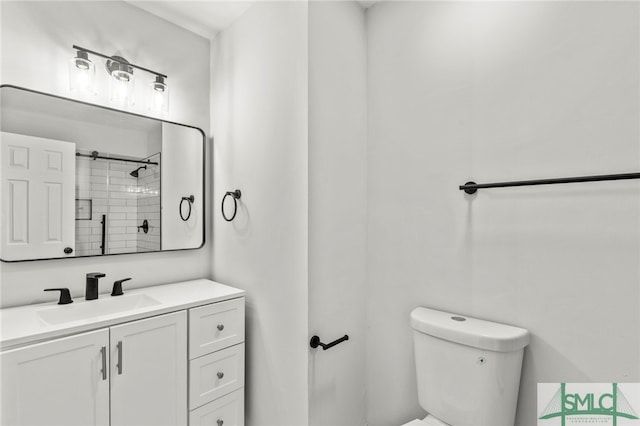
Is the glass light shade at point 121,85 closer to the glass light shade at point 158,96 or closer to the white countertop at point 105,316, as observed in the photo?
the glass light shade at point 158,96

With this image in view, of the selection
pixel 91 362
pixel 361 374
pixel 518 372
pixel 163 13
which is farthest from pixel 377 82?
pixel 91 362

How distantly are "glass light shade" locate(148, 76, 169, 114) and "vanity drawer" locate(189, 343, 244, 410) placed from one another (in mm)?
1312

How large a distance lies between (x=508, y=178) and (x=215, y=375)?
4.99 ft

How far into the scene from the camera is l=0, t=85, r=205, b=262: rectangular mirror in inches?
50.9

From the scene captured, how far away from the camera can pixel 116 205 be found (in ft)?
5.15

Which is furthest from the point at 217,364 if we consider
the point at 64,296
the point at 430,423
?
the point at 430,423

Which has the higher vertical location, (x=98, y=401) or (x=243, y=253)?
(x=243, y=253)

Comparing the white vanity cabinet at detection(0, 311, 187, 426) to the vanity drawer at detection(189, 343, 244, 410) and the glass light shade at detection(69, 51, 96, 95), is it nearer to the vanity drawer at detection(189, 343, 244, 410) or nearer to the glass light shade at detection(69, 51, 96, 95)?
the vanity drawer at detection(189, 343, 244, 410)

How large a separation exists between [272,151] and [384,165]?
0.55m

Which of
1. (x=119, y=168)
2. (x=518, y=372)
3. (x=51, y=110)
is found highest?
(x=51, y=110)

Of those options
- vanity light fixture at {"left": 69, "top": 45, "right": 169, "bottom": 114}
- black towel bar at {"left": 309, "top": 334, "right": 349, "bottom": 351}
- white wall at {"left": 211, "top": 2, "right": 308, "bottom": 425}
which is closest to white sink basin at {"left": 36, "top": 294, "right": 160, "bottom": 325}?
white wall at {"left": 211, "top": 2, "right": 308, "bottom": 425}

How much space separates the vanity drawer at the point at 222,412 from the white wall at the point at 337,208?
42cm

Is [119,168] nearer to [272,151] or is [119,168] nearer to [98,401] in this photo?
[272,151]

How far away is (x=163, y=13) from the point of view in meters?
1.70
